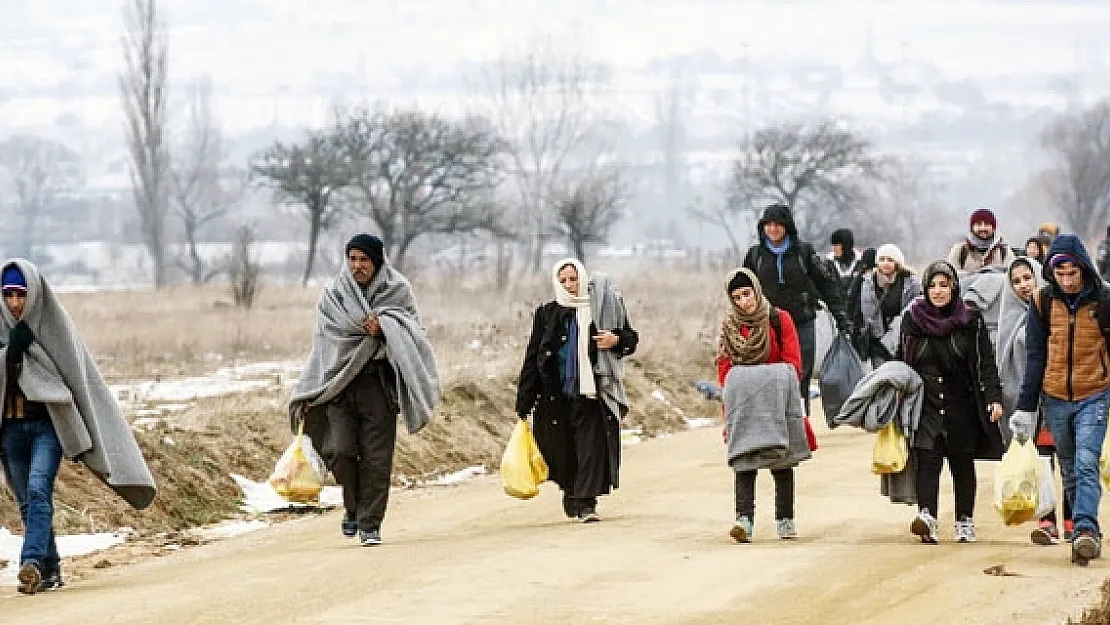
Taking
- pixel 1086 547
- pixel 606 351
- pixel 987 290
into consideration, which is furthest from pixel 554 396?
pixel 1086 547

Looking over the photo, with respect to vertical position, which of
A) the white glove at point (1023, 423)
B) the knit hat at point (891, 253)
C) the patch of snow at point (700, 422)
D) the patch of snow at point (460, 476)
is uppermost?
the knit hat at point (891, 253)

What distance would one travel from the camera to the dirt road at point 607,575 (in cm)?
1110

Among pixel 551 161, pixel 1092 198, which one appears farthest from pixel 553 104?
pixel 1092 198

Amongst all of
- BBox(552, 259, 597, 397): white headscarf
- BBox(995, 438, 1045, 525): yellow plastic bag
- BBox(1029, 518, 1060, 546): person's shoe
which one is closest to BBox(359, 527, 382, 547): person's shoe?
BBox(552, 259, 597, 397): white headscarf

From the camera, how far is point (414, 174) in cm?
7300

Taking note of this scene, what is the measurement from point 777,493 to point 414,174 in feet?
195

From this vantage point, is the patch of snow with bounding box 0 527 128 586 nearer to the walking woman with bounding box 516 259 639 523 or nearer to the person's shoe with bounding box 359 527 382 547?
the person's shoe with bounding box 359 527 382 547

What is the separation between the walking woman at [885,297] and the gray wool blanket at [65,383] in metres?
8.85

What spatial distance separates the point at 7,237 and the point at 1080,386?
180m

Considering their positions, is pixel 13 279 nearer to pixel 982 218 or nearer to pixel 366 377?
pixel 366 377

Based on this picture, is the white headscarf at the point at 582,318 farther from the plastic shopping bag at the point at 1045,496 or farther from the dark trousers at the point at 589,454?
the plastic shopping bag at the point at 1045,496

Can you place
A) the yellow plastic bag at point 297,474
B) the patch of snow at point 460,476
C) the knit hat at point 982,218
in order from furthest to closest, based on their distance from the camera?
1. the patch of snow at point 460,476
2. the knit hat at point 982,218
3. the yellow plastic bag at point 297,474

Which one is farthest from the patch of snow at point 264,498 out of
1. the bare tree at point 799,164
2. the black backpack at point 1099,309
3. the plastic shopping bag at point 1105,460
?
the bare tree at point 799,164

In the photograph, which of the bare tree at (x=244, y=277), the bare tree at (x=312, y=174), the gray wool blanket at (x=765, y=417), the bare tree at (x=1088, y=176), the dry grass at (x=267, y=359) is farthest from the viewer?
the bare tree at (x=1088, y=176)
